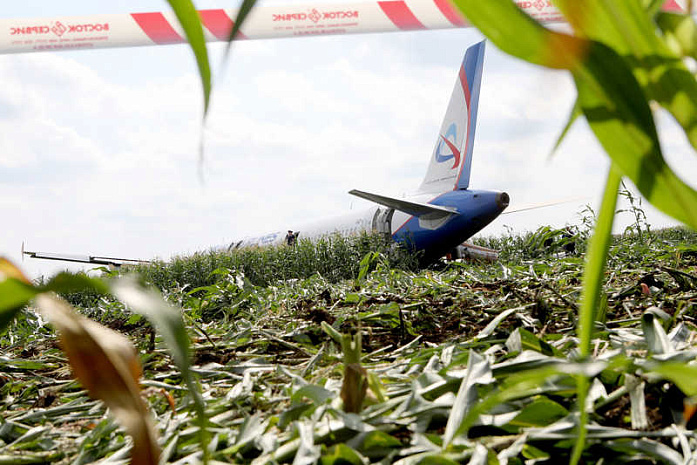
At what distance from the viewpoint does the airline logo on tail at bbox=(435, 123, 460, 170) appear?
550 inches

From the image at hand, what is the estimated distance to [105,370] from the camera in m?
0.26

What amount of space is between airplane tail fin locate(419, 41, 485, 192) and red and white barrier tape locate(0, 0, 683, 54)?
255 inches

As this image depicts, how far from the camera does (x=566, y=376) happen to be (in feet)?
1.56

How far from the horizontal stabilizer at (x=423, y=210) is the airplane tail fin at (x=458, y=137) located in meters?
2.69

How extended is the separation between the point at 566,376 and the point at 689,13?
304mm

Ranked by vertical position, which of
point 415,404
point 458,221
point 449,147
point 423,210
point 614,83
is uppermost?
point 449,147

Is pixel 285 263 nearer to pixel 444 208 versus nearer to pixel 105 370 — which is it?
pixel 444 208

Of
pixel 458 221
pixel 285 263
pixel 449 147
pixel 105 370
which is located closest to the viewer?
pixel 105 370

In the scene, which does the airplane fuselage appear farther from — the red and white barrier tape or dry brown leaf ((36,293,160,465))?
dry brown leaf ((36,293,160,465))

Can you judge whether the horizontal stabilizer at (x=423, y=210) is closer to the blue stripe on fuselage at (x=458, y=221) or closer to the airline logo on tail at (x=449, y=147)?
the blue stripe on fuselage at (x=458, y=221)

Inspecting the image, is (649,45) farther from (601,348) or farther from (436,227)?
(436,227)

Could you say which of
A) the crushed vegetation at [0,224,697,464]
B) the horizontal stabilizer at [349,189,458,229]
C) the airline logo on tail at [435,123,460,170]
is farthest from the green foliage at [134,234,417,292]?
the crushed vegetation at [0,224,697,464]

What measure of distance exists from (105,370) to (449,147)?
1445 centimetres

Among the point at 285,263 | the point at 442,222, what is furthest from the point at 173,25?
the point at 442,222
